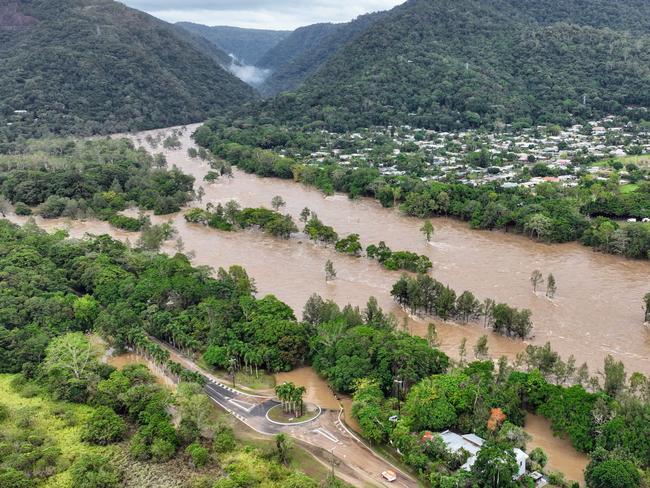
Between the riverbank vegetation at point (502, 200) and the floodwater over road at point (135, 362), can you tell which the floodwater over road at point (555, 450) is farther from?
the riverbank vegetation at point (502, 200)

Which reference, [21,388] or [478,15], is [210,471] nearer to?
[21,388]

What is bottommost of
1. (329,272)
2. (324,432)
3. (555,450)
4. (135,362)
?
(135,362)

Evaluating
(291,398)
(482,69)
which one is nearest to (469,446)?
(291,398)

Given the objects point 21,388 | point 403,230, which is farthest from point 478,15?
point 21,388

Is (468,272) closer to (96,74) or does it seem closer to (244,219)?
(244,219)

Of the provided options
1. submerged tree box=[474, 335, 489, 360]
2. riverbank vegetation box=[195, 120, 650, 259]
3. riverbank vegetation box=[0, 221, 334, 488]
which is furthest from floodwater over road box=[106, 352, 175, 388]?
riverbank vegetation box=[195, 120, 650, 259]

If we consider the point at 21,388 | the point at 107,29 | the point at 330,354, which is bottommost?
the point at 21,388
